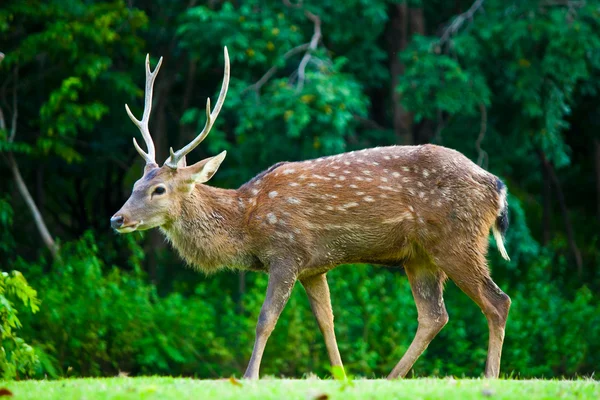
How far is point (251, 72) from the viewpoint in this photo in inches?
599

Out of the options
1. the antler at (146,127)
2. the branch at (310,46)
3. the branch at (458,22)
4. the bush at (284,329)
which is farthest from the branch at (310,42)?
the antler at (146,127)

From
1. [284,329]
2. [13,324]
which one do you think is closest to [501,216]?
[13,324]

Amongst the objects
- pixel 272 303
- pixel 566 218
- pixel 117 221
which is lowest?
pixel 566 218

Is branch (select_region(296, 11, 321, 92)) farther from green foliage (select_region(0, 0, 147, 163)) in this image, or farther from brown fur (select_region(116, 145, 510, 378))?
brown fur (select_region(116, 145, 510, 378))

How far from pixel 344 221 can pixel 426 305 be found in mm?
1027

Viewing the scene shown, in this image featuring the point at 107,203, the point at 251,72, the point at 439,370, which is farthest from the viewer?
the point at 107,203

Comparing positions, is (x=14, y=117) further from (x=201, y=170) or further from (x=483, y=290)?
(x=483, y=290)

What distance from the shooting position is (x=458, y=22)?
1505 cm

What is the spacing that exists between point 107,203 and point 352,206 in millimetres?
9740

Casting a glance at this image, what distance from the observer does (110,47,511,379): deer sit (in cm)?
862

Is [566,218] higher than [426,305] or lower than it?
lower

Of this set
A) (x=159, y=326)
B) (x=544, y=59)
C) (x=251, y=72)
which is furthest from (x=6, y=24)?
(x=544, y=59)

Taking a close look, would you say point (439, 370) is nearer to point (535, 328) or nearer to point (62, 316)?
point (535, 328)

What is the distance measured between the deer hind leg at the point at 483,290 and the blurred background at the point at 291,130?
4.74 metres
